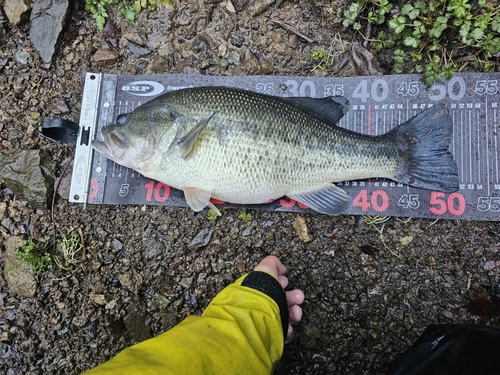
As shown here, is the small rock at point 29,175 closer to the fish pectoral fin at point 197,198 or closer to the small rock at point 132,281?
the small rock at point 132,281

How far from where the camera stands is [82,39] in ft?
11.1

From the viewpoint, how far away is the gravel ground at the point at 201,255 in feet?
9.09

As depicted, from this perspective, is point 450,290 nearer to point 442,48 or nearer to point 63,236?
point 442,48

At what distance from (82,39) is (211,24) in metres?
1.23

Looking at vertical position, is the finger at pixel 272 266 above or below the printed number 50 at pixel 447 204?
below

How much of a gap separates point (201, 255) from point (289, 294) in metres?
0.80

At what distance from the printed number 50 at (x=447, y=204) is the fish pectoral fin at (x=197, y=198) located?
176 cm

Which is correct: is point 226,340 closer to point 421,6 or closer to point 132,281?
point 132,281

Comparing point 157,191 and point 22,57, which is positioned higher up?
point 22,57

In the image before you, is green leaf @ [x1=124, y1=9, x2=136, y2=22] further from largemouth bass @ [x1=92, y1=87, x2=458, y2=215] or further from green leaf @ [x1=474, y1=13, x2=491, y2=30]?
green leaf @ [x1=474, y1=13, x2=491, y2=30]

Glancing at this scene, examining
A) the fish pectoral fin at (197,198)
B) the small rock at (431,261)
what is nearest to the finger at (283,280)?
the fish pectoral fin at (197,198)

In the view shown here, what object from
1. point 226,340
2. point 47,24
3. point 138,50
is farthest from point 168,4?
point 226,340

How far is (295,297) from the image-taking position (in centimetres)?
271

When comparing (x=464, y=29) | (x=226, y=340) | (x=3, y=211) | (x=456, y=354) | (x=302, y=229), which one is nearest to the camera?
(x=226, y=340)
